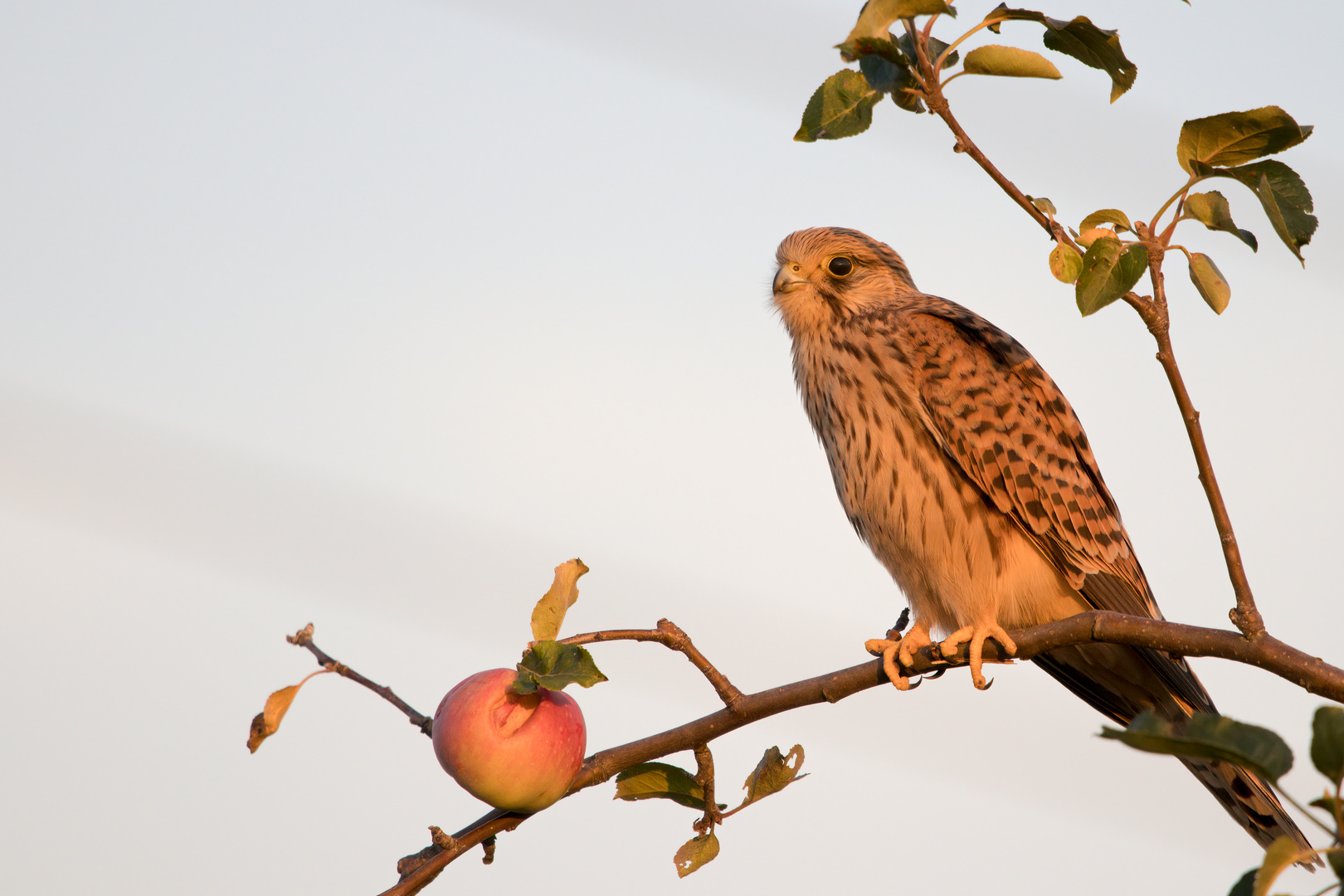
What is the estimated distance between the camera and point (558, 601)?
2.13 meters

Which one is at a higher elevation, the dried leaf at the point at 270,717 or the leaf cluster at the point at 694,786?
the dried leaf at the point at 270,717

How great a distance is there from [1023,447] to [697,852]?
1869 millimetres

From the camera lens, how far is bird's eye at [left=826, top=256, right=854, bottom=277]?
4270 mm

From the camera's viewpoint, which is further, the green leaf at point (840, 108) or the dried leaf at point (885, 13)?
the green leaf at point (840, 108)

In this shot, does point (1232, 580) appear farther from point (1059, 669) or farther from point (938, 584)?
point (1059, 669)

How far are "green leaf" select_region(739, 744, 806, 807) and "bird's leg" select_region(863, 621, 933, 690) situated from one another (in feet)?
1.07

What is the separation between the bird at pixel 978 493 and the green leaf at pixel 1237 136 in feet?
6.17

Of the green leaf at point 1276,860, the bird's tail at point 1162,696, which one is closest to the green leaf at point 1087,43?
the green leaf at point 1276,860

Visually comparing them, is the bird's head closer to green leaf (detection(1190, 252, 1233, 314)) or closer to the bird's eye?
the bird's eye

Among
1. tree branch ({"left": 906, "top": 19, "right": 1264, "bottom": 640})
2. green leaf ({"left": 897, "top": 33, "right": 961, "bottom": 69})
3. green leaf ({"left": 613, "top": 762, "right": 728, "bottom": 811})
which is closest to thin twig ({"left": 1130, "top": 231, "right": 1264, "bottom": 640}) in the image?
tree branch ({"left": 906, "top": 19, "right": 1264, "bottom": 640})

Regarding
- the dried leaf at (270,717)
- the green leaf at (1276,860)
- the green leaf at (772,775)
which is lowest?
the green leaf at (1276,860)

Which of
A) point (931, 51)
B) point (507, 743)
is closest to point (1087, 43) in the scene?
point (931, 51)

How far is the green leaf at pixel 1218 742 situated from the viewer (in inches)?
42.8

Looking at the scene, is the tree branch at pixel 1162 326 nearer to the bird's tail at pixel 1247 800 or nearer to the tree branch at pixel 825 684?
the tree branch at pixel 825 684
